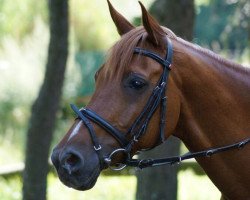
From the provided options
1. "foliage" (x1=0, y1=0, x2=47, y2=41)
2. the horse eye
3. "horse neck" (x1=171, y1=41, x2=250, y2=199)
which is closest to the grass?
"horse neck" (x1=171, y1=41, x2=250, y2=199)

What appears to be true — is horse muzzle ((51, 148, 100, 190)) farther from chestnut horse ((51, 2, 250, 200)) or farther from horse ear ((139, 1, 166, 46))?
horse ear ((139, 1, 166, 46))

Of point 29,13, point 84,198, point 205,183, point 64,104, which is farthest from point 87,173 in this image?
point 29,13

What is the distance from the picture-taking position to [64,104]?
16.7 meters

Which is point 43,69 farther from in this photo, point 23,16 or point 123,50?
point 123,50

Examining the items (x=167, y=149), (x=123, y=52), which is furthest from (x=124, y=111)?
(x=167, y=149)

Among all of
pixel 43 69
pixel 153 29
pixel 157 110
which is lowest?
pixel 157 110

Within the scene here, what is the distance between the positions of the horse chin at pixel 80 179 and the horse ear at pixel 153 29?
0.86 m

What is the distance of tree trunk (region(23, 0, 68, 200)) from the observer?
6.94 metres

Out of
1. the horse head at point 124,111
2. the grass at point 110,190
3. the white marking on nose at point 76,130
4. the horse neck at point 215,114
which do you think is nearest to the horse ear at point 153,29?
the horse head at point 124,111

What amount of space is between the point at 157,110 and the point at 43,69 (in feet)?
40.4

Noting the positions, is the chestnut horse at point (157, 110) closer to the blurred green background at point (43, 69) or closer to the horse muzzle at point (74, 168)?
the horse muzzle at point (74, 168)

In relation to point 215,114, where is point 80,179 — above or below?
below

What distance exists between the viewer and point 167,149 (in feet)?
22.6

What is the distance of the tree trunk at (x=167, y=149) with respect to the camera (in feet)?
22.9
